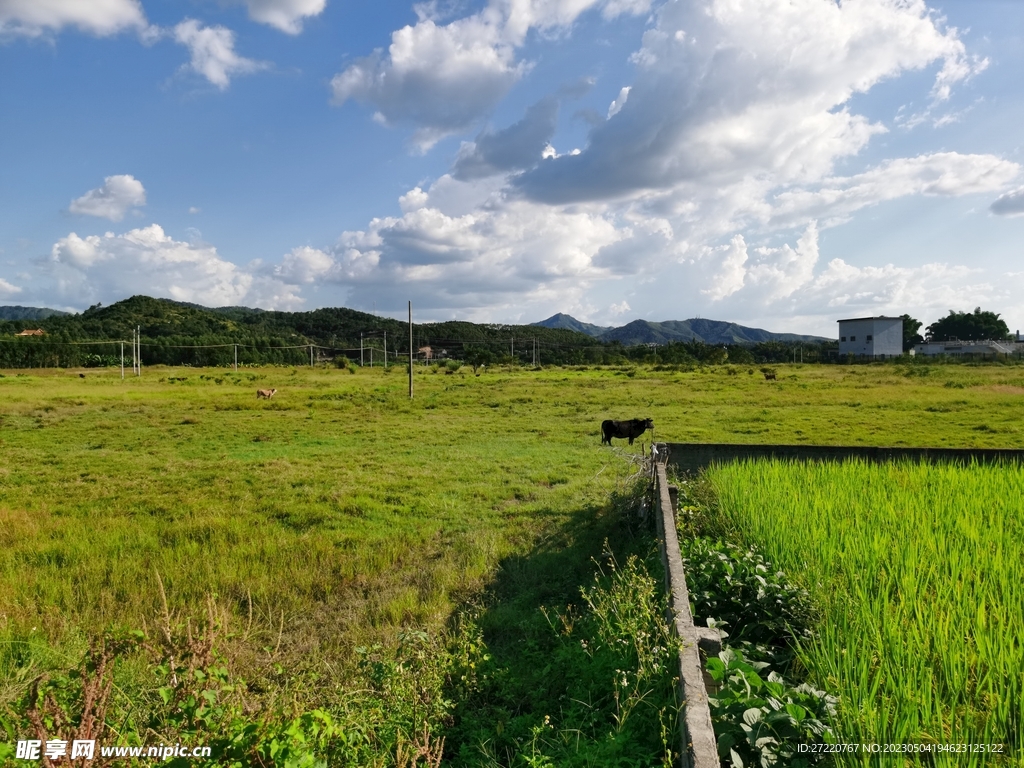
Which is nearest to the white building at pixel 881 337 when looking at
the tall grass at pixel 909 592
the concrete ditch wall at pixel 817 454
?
the concrete ditch wall at pixel 817 454

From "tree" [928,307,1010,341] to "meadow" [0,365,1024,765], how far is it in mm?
92076

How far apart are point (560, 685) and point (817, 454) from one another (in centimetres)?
656

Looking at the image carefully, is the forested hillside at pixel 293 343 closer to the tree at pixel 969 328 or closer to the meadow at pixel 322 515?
the tree at pixel 969 328

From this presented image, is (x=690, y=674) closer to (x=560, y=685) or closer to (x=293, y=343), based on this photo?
(x=560, y=685)

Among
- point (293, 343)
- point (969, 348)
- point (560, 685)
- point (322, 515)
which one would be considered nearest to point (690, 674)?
point (560, 685)

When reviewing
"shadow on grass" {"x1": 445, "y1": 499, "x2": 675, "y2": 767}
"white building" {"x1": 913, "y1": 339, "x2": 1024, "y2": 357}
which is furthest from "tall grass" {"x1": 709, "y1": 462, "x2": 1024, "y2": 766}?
"white building" {"x1": 913, "y1": 339, "x2": 1024, "y2": 357}

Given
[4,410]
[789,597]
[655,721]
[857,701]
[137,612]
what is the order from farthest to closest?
[4,410] → [137,612] → [789,597] → [655,721] → [857,701]

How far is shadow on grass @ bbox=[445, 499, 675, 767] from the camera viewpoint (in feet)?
9.32

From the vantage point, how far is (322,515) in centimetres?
820

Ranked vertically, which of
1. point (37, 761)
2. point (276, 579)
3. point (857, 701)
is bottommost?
point (276, 579)

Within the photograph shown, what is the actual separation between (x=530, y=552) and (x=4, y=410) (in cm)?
2470

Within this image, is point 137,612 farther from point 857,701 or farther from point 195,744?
point 857,701

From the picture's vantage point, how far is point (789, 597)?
12.2 feet

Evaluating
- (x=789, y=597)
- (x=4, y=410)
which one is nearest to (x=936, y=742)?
(x=789, y=597)
